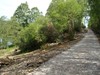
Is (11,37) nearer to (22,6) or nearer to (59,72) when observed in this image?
(22,6)

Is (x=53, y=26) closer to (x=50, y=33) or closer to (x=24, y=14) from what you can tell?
(x=50, y=33)

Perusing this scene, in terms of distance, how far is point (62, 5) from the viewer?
149 feet

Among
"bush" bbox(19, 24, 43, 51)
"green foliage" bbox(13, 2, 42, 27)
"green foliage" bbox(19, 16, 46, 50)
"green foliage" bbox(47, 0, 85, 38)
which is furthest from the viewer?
"green foliage" bbox(13, 2, 42, 27)

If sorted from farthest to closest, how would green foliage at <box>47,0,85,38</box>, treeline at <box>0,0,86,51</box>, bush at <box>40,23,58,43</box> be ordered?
green foliage at <box>47,0,85,38</box>
treeline at <box>0,0,86,51</box>
bush at <box>40,23,58,43</box>

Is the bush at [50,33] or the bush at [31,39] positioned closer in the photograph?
the bush at [50,33]

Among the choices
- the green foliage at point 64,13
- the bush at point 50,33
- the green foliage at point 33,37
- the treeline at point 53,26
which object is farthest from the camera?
the green foliage at point 64,13

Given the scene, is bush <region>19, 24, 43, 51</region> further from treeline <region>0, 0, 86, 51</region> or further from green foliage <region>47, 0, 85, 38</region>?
green foliage <region>47, 0, 85, 38</region>

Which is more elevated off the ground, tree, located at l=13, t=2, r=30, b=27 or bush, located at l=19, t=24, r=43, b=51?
tree, located at l=13, t=2, r=30, b=27

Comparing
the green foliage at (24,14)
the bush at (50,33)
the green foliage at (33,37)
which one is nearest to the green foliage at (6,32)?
the green foliage at (24,14)

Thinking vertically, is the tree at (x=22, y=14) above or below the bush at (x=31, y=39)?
above

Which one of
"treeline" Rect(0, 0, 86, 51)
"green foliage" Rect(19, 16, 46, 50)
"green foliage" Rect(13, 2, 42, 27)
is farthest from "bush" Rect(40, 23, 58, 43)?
"green foliage" Rect(13, 2, 42, 27)

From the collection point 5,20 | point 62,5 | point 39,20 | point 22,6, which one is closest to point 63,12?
Result: point 62,5

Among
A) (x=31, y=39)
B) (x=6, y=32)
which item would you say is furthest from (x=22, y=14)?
(x=31, y=39)

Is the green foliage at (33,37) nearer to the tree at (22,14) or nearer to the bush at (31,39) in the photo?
the bush at (31,39)
